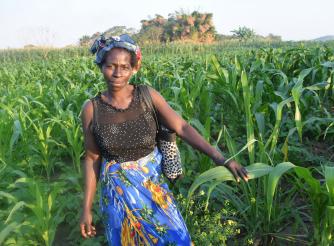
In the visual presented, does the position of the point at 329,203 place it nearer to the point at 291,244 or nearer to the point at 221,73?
the point at 291,244

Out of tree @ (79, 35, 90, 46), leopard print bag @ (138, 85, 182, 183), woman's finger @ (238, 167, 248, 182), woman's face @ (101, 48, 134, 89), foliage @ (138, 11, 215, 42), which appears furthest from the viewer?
foliage @ (138, 11, 215, 42)

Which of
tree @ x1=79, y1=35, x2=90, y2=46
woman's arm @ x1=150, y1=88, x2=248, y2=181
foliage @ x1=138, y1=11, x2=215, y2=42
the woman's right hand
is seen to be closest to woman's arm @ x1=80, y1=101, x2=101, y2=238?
the woman's right hand

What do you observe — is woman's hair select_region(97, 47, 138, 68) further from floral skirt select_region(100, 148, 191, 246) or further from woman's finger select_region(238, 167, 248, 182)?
woman's finger select_region(238, 167, 248, 182)

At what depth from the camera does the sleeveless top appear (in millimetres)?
1527

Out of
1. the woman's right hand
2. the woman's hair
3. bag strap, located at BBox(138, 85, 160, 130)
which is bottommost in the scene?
the woman's right hand

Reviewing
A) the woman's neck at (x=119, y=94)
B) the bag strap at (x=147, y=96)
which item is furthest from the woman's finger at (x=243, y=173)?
the woman's neck at (x=119, y=94)

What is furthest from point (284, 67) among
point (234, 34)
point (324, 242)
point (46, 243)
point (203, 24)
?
point (234, 34)

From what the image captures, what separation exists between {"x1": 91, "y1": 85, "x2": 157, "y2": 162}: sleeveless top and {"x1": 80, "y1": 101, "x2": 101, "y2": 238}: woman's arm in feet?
0.09

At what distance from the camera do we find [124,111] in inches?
60.4

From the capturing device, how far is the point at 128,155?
1.55 metres

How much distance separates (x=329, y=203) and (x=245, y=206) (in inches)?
21.8

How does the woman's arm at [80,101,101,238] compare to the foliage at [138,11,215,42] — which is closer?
the woman's arm at [80,101,101,238]

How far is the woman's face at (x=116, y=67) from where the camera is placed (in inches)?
58.9

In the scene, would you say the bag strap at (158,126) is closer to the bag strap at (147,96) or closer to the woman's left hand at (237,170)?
the bag strap at (147,96)
